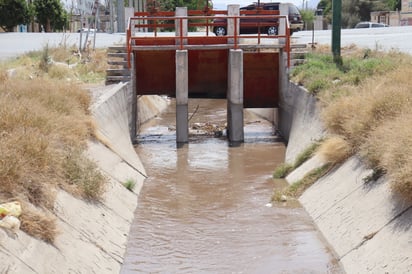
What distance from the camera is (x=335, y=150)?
14.5 meters

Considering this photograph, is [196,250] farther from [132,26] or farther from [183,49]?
[132,26]

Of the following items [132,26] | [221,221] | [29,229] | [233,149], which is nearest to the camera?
[29,229]

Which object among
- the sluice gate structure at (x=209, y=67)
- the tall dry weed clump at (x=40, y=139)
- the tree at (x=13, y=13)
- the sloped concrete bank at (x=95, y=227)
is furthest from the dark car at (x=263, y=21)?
the tree at (x=13, y=13)

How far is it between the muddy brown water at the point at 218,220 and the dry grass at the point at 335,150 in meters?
1.22

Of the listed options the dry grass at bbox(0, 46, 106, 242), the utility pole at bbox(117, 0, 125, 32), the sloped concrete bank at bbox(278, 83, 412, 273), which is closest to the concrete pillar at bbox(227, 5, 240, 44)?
the dry grass at bbox(0, 46, 106, 242)

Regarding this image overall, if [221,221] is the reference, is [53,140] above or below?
above

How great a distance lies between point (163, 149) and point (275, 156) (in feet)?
13.1

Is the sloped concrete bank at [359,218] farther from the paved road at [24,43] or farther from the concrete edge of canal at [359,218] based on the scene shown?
the paved road at [24,43]

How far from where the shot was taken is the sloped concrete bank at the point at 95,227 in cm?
820

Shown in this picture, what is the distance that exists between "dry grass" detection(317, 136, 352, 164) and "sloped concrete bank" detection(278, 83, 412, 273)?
0.25m

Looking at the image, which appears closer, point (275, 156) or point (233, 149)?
point (275, 156)

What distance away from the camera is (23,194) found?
30.7 ft

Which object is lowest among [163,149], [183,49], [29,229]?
[163,149]

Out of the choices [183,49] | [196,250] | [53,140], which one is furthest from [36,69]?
[196,250]
